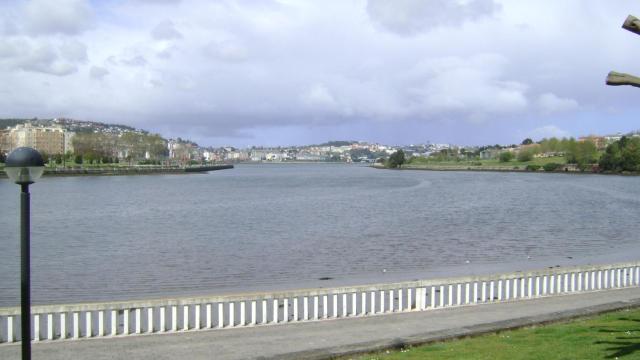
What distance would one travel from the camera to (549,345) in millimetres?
12156

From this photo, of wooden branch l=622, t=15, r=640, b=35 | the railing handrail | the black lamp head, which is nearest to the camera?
wooden branch l=622, t=15, r=640, b=35

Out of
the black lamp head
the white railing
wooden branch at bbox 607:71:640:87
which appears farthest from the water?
wooden branch at bbox 607:71:640:87

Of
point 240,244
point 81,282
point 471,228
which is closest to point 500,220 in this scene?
point 471,228

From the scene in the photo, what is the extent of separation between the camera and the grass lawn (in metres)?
11.2

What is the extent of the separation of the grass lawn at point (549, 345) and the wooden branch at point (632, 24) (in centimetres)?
585

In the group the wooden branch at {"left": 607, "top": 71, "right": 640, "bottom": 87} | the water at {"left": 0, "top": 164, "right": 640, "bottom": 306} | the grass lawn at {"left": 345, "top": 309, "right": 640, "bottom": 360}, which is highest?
the wooden branch at {"left": 607, "top": 71, "right": 640, "bottom": 87}

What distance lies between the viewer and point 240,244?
146 feet

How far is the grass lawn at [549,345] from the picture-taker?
11242mm

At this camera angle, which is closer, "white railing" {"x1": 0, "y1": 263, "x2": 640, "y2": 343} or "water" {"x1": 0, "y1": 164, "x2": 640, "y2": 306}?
"white railing" {"x1": 0, "y1": 263, "x2": 640, "y2": 343}

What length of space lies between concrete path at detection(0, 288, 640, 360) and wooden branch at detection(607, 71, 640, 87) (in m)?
6.79

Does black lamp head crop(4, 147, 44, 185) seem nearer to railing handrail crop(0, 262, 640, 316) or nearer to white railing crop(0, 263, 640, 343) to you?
railing handrail crop(0, 262, 640, 316)

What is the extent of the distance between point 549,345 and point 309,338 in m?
4.92

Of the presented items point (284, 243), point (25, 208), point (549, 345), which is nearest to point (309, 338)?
point (549, 345)

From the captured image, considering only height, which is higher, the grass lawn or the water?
the grass lawn
